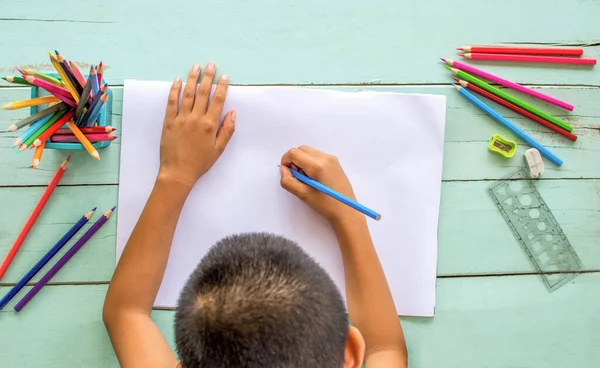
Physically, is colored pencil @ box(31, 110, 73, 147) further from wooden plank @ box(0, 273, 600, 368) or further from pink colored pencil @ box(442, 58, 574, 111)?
pink colored pencil @ box(442, 58, 574, 111)

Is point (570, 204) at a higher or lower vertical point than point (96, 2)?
lower

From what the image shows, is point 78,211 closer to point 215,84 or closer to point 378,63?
point 215,84

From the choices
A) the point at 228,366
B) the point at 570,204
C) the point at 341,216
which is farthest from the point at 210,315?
the point at 570,204

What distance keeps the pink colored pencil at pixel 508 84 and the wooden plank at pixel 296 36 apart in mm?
13

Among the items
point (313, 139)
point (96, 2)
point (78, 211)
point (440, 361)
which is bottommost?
point (440, 361)

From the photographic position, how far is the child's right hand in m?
0.54

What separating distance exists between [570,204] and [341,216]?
0.27 meters

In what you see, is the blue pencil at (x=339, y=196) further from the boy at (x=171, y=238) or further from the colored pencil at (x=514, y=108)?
the colored pencil at (x=514, y=108)

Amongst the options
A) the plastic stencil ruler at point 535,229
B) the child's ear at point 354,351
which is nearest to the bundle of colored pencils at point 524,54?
the plastic stencil ruler at point 535,229

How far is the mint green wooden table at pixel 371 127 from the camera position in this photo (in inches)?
21.9

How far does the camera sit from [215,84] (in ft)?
1.83

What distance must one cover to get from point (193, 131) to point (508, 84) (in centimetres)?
35

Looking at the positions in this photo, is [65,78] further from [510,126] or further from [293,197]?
[510,126]

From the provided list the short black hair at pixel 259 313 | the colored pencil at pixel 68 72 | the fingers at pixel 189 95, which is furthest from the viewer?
the fingers at pixel 189 95
